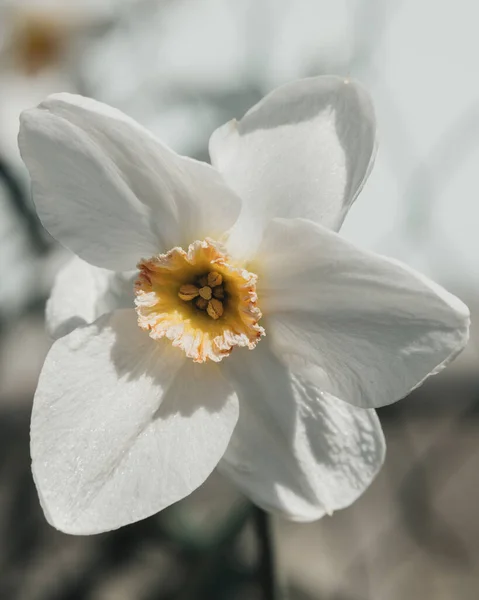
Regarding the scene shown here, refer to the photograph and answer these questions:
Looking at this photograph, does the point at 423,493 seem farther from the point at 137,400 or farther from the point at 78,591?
the point at 137,400

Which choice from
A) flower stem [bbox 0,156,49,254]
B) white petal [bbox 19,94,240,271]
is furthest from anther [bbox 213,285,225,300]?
flower stem [bbox 0,156,49,254]

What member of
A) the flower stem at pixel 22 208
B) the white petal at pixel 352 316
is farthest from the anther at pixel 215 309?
the flower stem at pixel 22 208

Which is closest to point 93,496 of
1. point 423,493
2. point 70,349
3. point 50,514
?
point 50,514

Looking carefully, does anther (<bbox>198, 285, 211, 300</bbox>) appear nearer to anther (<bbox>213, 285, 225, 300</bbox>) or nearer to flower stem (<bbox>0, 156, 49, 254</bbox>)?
anther (<bbox>213, 285, 225, 300</bbox>)

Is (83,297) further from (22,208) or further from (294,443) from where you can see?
(22,208)

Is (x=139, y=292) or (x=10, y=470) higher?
(x=139, y=292)

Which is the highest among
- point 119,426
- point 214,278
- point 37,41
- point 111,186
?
point 111,186

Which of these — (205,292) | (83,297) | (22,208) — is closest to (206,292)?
(205,292)
